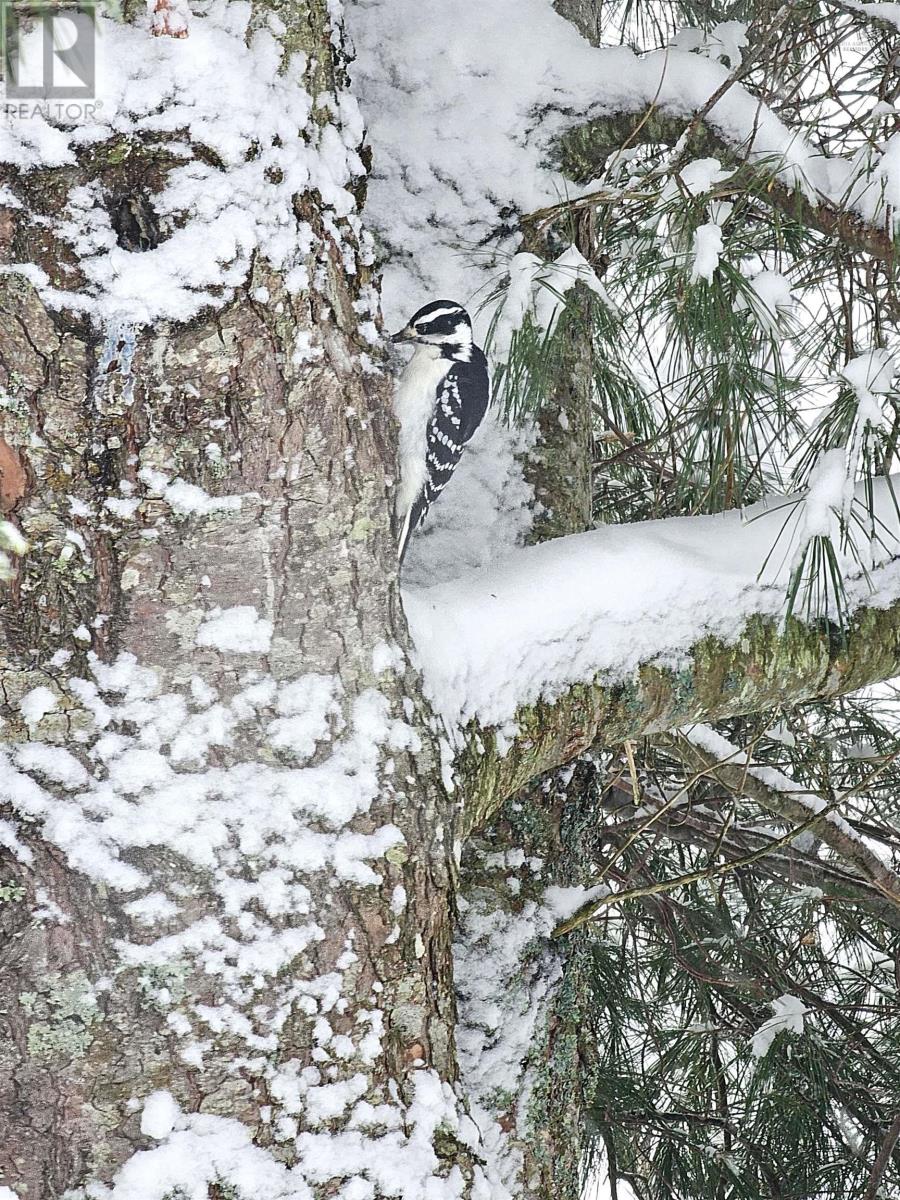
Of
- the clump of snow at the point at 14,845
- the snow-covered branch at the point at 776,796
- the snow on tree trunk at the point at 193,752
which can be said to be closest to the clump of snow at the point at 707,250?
the snow on tree trunk at the point at 193,752

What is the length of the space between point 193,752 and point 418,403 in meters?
0.68

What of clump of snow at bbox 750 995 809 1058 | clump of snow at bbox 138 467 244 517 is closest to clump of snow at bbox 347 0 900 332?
clump of snow at bbox 138 467 244 517

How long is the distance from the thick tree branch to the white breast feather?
0.32 m

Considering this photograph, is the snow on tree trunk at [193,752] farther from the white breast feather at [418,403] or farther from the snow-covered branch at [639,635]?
the white breast feather at [418,403]

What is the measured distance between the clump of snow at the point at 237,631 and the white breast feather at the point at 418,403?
0.44 m

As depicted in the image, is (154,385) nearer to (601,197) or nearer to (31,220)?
(31,220)

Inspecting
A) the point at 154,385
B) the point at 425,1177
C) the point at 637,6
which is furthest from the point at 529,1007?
the point at 637,6

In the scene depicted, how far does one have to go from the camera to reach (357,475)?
96 centimetres

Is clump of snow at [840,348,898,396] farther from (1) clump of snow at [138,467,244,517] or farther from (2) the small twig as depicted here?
(2) the small twig

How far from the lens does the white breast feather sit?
133 centimetres

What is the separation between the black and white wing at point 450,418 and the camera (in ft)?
4.44

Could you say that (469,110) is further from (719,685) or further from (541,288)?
(719,685)

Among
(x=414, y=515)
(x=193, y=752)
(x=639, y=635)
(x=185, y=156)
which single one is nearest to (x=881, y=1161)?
(x=639, y=635)

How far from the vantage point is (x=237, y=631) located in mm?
899
